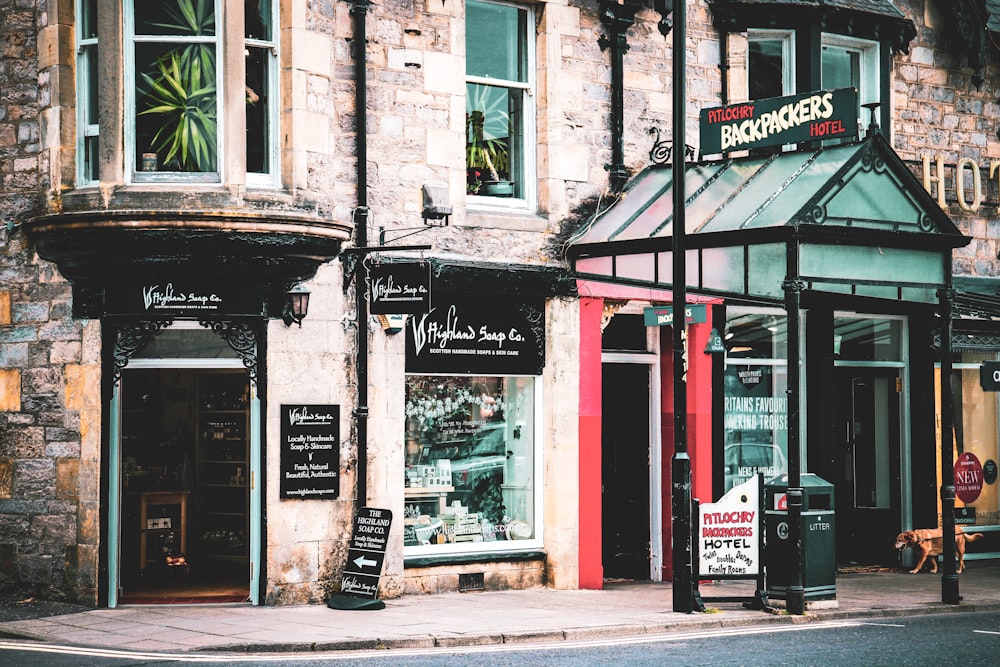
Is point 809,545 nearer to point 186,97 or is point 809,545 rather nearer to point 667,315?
point 667,315

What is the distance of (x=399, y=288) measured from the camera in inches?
541

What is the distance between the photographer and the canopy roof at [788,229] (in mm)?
13719

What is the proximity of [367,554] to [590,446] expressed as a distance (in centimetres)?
326

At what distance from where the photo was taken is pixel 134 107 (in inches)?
538

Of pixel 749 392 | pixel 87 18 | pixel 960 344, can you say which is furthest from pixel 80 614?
pixel 960 344

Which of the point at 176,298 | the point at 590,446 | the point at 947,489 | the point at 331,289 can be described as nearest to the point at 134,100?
the point at 176,298

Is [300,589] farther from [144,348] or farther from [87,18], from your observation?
[87,18]

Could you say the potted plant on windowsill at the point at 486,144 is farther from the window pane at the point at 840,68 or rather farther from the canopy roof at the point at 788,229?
the window pane at the point at 840,68

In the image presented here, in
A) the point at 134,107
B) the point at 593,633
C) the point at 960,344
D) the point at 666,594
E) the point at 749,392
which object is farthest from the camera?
the point at 960,344

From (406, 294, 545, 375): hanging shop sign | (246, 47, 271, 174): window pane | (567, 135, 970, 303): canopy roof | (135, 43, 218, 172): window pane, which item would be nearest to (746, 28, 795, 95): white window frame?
(567, 135, 970, 303): canopy roof

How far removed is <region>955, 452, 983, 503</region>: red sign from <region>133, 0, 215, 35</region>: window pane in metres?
11.6

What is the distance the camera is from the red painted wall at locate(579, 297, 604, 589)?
15.8 meters

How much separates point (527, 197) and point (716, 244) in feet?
9.15

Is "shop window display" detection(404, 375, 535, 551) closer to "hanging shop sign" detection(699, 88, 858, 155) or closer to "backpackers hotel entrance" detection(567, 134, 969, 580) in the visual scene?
"backpackers hotel entrance" detection(567, 134, 969, 580)
